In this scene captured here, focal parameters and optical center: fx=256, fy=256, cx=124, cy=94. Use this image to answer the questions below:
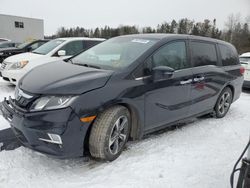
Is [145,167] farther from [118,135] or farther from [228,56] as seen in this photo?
[228,56]

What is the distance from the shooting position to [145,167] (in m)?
3.04

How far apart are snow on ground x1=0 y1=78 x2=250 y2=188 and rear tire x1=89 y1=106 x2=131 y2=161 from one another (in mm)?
159

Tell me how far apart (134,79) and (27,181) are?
5.54 ft

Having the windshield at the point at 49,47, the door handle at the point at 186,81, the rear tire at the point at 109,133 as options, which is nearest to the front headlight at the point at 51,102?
the rear tire at the point at 109,133

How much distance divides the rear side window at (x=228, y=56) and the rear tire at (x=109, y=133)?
9.38 ft

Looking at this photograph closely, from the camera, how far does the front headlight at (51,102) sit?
8.81 ft

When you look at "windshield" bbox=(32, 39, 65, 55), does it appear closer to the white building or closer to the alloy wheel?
the alloy wheel

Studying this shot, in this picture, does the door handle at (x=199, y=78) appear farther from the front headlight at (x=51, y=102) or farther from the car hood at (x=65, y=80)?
the front headlight at (x=51, y=102)

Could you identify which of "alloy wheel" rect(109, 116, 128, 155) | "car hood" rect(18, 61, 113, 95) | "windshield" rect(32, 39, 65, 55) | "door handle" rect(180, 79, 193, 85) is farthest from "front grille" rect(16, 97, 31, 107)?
"windshield" rect(32, 39, 65, 55)

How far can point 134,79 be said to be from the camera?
10.7ft

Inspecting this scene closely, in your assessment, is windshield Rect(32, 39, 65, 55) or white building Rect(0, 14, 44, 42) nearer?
windshield Rect(32, 39, 65, 55)

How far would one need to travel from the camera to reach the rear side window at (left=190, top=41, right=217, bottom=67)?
4.29 metres

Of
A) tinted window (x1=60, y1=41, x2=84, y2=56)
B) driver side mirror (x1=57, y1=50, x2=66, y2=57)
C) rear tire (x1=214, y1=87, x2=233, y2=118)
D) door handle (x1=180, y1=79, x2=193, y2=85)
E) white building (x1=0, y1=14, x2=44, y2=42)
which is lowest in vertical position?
rear tire (x1=214, y1=87, x2=233, y2=118)

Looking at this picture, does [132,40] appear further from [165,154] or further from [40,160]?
[40,160]
